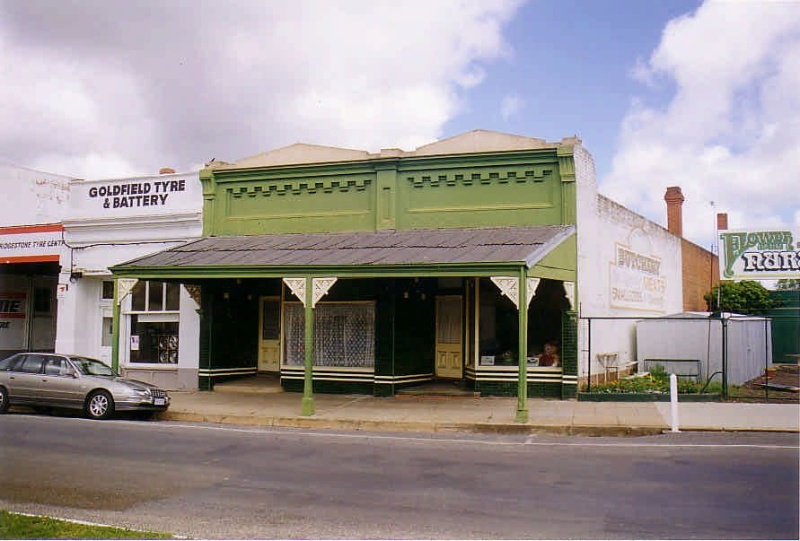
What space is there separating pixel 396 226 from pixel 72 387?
810cm

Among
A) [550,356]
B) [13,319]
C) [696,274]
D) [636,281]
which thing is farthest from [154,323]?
[696,274]

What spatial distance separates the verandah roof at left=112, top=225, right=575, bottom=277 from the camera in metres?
15.4

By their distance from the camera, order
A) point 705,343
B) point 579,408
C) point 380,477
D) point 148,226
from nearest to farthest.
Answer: point 380,477 → point 579,408 → point 705,343 → point 148,226

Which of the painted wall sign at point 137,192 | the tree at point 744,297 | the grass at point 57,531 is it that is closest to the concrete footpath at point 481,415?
the painted wall sign at point 137,192

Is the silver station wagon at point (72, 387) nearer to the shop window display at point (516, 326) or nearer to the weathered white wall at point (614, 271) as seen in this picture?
the shop window display at point (516, 326)

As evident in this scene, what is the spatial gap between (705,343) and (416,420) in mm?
9360

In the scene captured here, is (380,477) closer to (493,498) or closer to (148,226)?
(493,498)

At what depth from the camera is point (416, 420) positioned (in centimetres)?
1477

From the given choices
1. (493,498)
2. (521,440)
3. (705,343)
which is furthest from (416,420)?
(705,343)

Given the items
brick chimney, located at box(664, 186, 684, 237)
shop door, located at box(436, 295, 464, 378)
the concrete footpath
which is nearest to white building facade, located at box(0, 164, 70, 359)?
the concrete footpath

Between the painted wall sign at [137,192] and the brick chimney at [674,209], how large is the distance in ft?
63.6

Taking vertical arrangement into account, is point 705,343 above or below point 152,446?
above

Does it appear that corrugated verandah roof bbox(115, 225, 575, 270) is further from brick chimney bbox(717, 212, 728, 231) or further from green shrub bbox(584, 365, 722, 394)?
brick chimney bbox(717, 212, 728, 231)

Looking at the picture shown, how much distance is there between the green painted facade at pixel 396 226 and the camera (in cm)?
A: 1753
